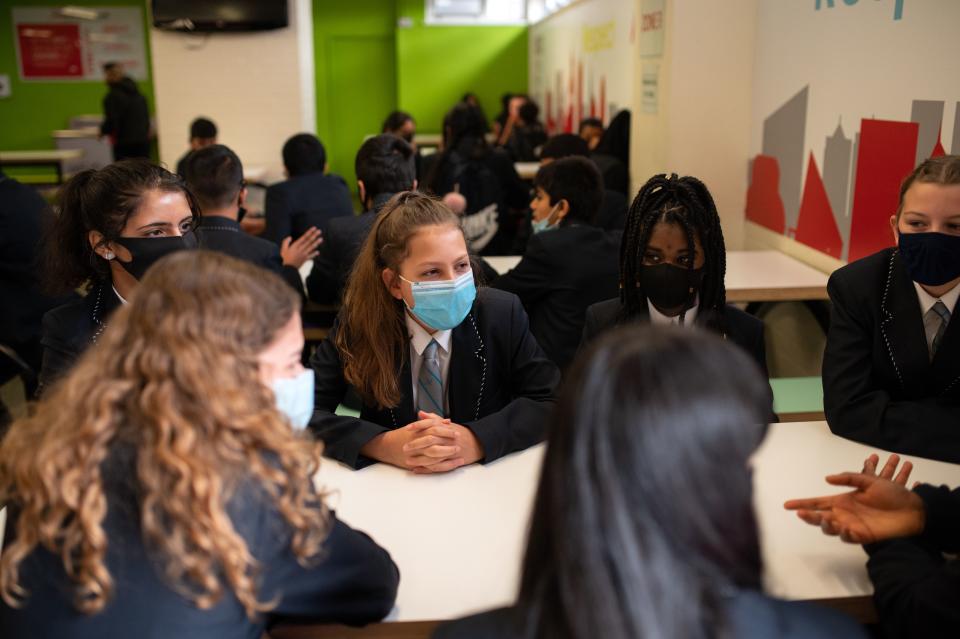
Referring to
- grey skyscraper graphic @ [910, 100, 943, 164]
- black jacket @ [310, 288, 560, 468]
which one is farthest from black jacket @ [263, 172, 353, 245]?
grey skyscraper graphic @ [910, 100, 943, 164]

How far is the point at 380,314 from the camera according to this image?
2.13 m

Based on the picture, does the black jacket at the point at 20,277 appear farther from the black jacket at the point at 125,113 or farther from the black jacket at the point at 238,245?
the black jacket at the point at 125,113

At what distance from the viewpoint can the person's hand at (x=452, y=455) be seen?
6.05ft

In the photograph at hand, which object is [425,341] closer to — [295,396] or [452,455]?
[452,455]

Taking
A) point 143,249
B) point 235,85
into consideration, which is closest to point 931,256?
point 143,249

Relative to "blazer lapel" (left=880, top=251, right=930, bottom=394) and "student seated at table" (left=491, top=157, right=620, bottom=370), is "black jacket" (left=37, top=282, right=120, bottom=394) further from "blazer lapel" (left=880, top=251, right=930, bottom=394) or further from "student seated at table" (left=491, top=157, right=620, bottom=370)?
"blazer lapel" (left=880, top=251, right=930, bottom=394)

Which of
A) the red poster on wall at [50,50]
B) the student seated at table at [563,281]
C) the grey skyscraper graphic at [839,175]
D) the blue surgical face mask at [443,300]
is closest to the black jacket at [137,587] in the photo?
the blue surgical face mask at [443,300]

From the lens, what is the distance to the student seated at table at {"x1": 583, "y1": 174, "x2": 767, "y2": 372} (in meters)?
2.20

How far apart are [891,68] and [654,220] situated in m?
1.58

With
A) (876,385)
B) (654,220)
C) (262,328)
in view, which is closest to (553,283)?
(654,220)

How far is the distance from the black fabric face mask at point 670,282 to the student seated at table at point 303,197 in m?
2.49

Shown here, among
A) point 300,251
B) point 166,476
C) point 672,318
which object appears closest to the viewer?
point 166,476

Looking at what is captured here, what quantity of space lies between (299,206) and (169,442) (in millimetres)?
3532

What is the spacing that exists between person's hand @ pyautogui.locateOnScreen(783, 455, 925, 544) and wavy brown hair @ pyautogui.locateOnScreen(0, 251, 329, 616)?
0.92m
